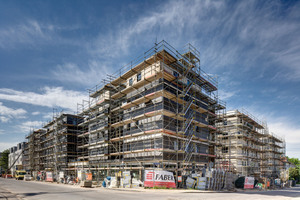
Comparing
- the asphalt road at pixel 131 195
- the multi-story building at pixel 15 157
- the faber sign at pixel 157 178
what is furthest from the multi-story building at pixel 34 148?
the faber sign at pixel 157 178

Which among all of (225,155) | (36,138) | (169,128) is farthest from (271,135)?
(36,138)

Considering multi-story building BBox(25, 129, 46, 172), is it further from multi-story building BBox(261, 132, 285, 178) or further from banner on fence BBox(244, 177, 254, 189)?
multi-story building BBox(261, 132, 285, 178)

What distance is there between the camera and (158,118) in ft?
88.9

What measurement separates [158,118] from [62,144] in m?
32.6

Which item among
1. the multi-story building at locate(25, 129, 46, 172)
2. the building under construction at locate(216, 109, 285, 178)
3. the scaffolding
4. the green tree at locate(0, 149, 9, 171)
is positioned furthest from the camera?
the green tree at locate(0, 149, 9, 171)

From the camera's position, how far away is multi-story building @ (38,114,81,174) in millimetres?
48938

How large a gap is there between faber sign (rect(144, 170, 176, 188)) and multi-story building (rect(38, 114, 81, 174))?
28.3m

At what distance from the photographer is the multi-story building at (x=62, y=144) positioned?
48.9 metres

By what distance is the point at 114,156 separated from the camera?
35438 mm

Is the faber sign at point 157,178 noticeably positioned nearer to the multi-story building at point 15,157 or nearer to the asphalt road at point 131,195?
the asphalt road at point 131,195

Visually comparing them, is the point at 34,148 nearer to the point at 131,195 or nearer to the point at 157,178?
A: the point at 157,178

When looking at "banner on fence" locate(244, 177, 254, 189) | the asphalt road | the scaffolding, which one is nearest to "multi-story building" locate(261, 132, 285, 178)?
"banner on fence" locate(244, 177, 254, 189)

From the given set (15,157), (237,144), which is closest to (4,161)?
(15,157)

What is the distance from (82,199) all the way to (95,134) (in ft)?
85.2
